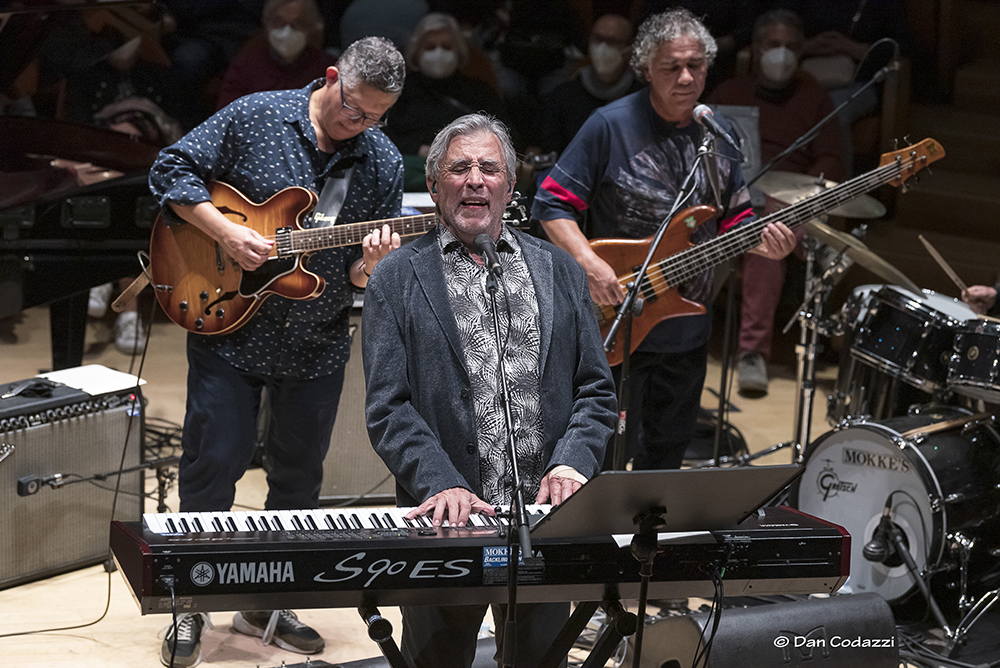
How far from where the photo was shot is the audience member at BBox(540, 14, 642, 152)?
665 cm

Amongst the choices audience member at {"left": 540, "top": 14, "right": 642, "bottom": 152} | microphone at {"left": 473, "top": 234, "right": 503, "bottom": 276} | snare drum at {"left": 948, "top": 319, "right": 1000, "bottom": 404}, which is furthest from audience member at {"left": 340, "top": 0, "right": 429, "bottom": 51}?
microphone at {"left": 473, "top": 234, "right": 503, "bottom": 276}

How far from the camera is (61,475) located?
3.88 metres

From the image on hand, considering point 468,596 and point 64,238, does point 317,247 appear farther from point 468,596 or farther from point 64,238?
point 64,238

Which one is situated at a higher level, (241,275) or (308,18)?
(308,18)

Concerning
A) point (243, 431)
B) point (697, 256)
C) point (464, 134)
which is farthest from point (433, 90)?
point (464, 134)

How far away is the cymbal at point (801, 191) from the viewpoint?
4.56 meters

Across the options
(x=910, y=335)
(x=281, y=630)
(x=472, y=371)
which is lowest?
(x=281, y=630)

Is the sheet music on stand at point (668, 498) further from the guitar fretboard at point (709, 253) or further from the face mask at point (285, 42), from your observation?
the face mask at point (285, 42)

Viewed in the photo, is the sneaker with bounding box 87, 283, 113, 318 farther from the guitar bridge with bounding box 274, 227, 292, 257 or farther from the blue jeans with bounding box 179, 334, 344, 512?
the guitar bridge with bounding box 274, 227, 292, 257

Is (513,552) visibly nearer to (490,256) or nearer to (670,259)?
(490,256)

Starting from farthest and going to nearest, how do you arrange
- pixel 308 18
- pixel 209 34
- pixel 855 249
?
pixel 209 34 < pixel 308 18 < pixel 855 249

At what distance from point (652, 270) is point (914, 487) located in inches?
46.6

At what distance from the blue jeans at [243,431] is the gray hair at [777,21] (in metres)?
4.43

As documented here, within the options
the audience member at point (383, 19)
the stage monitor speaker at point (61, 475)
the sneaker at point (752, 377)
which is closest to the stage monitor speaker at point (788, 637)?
the stage monitor speaker at point (61, 475)
